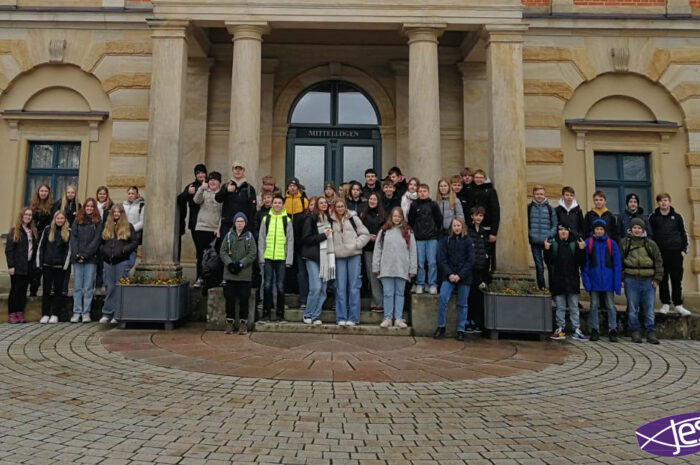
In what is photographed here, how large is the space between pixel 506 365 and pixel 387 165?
696 cm

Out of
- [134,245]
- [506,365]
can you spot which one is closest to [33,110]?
[134,245]

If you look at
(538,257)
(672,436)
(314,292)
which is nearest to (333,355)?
(314,292)

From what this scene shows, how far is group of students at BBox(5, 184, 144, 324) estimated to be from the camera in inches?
316

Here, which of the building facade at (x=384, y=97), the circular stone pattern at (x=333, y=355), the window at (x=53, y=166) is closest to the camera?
the circular stone pattern at (x=333, y=355)

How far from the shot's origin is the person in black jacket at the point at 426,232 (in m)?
7.54

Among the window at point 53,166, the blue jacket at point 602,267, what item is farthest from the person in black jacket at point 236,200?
the window at point 53,166

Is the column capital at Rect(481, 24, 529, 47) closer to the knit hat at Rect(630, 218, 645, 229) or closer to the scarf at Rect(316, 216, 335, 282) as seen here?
the knit hat at Rect(630, 218, 645, 229)

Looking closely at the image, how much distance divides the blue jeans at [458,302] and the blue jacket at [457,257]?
0.33ft

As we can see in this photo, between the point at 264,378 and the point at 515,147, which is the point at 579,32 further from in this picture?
the point at 264,378

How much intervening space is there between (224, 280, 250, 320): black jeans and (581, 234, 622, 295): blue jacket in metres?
5.48

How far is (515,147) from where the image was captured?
8664 mm

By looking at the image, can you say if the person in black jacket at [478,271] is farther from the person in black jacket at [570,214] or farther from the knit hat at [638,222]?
the knit hat at [638,222]

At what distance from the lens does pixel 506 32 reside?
29.2ft

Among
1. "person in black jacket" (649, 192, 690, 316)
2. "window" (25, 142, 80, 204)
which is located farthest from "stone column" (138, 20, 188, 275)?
"person in black jacket" (649, 192, 690, 316)
